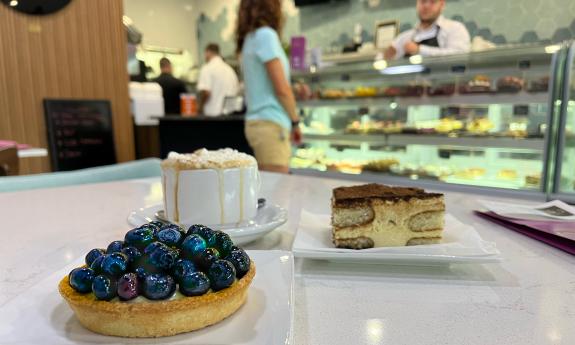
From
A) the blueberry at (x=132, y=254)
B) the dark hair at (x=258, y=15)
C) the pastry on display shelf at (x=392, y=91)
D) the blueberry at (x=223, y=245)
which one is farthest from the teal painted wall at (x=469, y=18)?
the blueberry at (x=132, y=254)

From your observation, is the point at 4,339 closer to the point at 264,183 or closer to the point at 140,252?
the point at 140,252

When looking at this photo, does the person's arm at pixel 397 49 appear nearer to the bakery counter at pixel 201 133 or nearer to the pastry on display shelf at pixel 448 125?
the pastry on display shelf at pixel 448 125

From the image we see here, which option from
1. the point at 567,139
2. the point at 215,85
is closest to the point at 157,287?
the point at 567,139

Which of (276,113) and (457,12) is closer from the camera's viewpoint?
(276,113)

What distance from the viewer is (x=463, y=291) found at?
674 millimetres

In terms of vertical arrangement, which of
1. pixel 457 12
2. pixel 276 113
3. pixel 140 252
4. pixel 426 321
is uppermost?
pixel 457 12

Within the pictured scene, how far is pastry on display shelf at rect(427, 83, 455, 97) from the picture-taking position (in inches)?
119

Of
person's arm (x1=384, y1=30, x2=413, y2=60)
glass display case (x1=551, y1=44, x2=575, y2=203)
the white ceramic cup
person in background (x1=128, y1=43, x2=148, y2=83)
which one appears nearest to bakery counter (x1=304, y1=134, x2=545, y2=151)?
glass display case (x1=551, y1=44, x2=575, y2=203)

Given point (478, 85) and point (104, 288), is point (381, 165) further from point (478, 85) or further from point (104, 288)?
point (104, 288)

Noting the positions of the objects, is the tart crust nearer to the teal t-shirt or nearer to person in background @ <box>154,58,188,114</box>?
the teal t-shirt

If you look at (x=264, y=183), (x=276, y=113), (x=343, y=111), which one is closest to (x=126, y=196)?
(x=264, y=183)

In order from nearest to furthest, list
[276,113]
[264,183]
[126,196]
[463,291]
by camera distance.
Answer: [463,291] → [126,196] → [264,183] → [276,113]

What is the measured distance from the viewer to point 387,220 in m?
0.83

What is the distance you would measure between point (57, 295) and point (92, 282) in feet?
0.36
